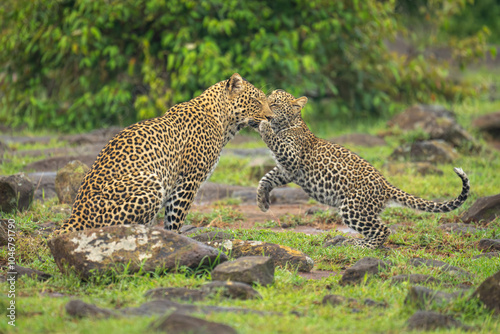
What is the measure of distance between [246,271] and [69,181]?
190 inches

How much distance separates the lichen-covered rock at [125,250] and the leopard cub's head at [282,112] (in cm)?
343

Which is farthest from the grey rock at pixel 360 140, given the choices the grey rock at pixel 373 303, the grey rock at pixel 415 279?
the grey rock at pixel 373 303

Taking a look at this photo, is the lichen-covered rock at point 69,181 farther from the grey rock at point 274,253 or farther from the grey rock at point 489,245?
the grey rock at point 489,245

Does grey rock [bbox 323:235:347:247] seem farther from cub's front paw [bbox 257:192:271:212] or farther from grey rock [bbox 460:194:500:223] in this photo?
grey rock [bbox 460:194:500:223]

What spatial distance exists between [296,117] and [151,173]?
3259mm

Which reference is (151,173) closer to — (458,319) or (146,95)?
(458,319)

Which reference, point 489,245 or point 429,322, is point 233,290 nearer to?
point 429,322

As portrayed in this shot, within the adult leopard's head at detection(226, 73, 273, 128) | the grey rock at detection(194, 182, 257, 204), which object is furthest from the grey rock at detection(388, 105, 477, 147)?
the adult leopard's head at detection(226, 73, 273, 128)

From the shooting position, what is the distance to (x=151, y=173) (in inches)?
284

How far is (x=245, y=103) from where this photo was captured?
354 inches

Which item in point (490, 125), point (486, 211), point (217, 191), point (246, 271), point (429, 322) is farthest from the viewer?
point (490, 125)

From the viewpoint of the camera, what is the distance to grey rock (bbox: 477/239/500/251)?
8.20 meters

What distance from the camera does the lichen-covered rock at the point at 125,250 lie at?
6.36 meters

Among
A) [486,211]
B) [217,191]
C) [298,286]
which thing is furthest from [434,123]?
[298,286]
